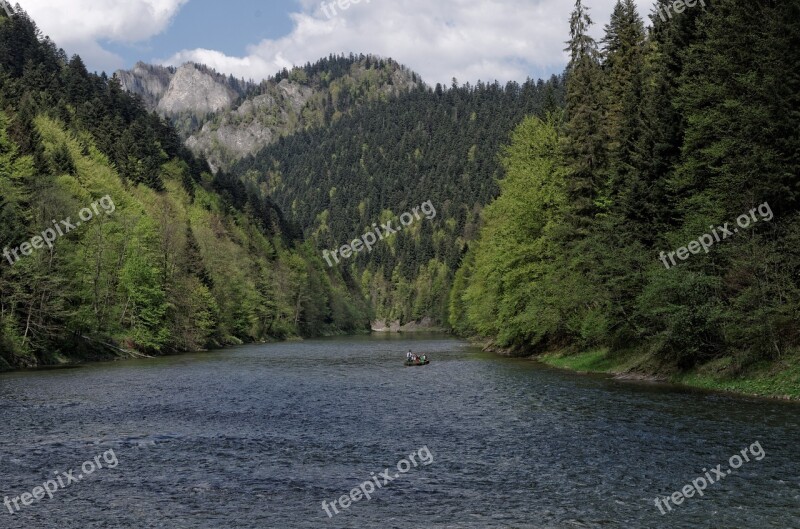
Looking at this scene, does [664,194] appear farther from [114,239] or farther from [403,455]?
[114,239]

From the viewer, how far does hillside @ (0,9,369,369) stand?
60.2 m

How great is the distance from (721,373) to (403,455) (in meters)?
22.3

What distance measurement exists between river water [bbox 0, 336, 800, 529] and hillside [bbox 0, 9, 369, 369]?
19073 millimetres

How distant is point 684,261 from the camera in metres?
39.7

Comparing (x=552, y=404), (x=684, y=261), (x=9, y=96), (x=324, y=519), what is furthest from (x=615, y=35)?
(x=9, y=96)

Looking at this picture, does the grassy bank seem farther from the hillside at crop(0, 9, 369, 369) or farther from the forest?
the hillside at crop(0, 9, 369, 369)

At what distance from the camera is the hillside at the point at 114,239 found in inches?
2370

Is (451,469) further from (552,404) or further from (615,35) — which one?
(615,35)

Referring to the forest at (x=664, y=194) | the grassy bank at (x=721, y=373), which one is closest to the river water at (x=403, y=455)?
the grassy bank at (x=721, y=373)

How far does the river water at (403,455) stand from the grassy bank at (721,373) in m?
1.63

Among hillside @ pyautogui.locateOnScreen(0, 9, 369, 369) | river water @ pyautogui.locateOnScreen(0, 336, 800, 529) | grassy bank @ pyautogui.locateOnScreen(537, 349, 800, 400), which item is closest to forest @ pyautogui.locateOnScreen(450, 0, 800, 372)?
grassy bank @ pyautogui.locateOnScreen(537, 349, 800, 400)

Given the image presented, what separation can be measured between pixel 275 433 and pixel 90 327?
4875 cm

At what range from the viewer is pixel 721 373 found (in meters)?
37.4

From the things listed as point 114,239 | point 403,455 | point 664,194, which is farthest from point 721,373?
point 114,239
